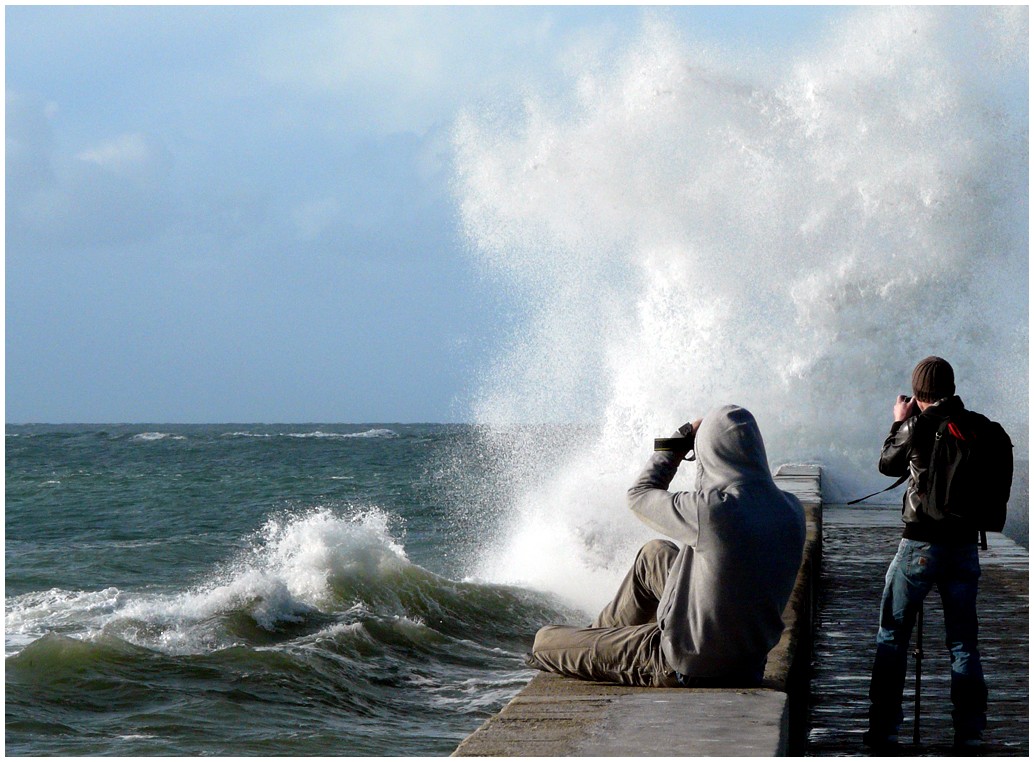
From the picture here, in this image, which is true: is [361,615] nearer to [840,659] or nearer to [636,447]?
[840,659]

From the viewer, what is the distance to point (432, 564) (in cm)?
1570

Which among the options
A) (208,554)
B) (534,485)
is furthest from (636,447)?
(208,554)

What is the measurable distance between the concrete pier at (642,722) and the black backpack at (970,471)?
0.86 meters

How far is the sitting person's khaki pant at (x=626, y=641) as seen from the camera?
4.01m

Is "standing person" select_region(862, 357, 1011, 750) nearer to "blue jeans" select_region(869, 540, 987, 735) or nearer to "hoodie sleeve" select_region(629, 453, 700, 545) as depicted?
"blue jeans" select_region(869, 540, 987, 735)

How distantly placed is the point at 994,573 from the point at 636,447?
9.66 m

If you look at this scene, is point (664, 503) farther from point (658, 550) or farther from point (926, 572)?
point (926, 572)

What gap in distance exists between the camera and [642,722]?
3434 millimetres

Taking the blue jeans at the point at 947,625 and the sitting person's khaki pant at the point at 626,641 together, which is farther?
the blue jeans at the point at 947,625

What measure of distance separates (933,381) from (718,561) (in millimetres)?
1129

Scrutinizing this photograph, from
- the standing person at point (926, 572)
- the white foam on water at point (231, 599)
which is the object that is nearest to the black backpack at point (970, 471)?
the standing person at point (926, 572)

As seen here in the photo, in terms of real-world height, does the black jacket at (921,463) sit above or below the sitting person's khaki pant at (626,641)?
above

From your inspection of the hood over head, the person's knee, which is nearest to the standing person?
the hood over head

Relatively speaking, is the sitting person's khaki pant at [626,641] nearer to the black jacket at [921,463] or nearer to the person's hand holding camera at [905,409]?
the black jacket at [921,463]
